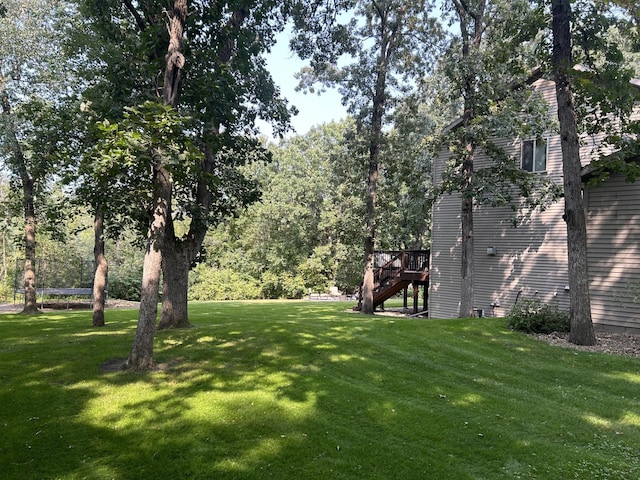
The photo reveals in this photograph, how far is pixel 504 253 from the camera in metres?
13.9

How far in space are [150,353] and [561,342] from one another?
790 cm

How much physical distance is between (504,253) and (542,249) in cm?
125

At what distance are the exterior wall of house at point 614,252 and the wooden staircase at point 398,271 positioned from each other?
6942 millimetres

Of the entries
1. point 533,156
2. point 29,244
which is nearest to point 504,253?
point 533,156

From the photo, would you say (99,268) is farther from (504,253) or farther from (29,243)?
(504,253)

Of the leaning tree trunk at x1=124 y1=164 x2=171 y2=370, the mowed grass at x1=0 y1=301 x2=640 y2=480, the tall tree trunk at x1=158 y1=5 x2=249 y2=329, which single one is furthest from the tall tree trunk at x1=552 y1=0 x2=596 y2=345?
the leaning tree trunk at x1=124 y1=164 x2=171 y2=370

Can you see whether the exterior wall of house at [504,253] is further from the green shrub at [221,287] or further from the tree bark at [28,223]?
the green shrub at [221,287]

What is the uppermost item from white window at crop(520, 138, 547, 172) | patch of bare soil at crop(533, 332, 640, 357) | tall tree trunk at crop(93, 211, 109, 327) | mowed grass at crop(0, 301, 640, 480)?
white window at crop(520, 138, 547, 172)

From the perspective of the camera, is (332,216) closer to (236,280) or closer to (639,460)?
(236,280)

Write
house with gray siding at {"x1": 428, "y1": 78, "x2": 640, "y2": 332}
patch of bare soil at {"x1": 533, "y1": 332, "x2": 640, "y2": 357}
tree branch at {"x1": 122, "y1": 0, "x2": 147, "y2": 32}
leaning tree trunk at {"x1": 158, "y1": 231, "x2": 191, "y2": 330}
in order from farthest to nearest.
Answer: house with gray siding at {"x1": 428, "y1": 78, "x2": 640, "y2": 332} < leaning tree trunk at {"x1": 158, "y1": 231, "x2": 191, "y2": 330} < patch of bare soil at {"x1": 533, "y1": 332, "x2": 640, "y2": 357} < tree branch at {"x1": 122, "y1": 0, "x2": 147, "y2": 32}

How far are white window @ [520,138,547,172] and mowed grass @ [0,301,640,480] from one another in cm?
724

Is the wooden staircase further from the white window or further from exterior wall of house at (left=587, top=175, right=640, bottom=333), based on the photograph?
exterior wall of house at (left=587, top=175, right=640, bottom=333)

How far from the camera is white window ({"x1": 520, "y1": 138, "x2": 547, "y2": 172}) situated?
13.2 meters

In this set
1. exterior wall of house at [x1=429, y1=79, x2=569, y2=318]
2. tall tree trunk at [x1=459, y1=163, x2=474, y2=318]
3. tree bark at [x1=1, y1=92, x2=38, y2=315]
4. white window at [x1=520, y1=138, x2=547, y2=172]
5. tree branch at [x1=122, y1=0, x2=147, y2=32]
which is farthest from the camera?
tree bark at [x1=1, y1=92, x2=38, y2=315]
